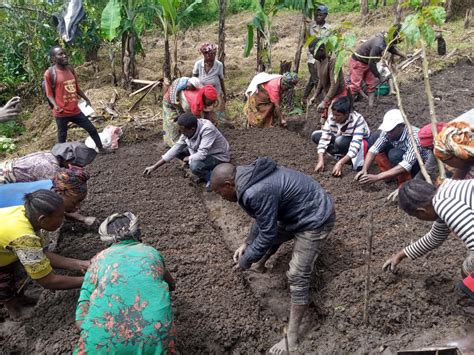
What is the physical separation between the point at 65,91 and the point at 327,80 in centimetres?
334

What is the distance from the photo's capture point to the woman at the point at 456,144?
8.38 feet

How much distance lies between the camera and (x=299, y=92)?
7160 millimetres

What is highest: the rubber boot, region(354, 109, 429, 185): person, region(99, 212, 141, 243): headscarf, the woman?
the woman

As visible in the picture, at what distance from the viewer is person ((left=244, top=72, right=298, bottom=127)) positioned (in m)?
5.34

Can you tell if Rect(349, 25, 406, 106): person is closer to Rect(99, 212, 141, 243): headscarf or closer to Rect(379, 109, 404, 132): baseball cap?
Rect(379, 109, 404, 132): baseball cap

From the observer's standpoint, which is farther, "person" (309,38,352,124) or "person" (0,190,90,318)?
"person" (309,38,352,124)

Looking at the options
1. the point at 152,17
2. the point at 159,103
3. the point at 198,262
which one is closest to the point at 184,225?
the point at 198,262

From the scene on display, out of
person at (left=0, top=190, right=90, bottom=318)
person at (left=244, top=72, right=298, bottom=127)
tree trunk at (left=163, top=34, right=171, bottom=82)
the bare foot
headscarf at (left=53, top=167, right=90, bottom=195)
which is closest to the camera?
person at (left=0, top=190, right=90, bottom=318)

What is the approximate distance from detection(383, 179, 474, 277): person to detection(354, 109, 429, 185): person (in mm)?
1403

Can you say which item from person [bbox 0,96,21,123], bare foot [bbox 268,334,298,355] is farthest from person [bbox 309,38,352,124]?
person [bbox 0,96,21,123]

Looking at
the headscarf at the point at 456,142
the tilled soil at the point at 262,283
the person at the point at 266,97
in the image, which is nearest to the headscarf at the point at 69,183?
the tilled soil at the point at 262,283

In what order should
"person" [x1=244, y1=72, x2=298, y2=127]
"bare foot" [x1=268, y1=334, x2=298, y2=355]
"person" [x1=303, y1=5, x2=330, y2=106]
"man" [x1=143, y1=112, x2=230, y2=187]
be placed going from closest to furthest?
"bare foot" [x1=268, y1=334, x2=298, y2=355] < "man" [x1=143, y1=112, x2=230, y2=187] < "person" [x1=244, y1=72, x2=298, y2=127] < "person" [x1=303, y1=5, x2=330, y2=106]

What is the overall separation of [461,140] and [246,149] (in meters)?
3.07

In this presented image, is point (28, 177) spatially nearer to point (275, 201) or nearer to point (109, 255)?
point (109, 255)
